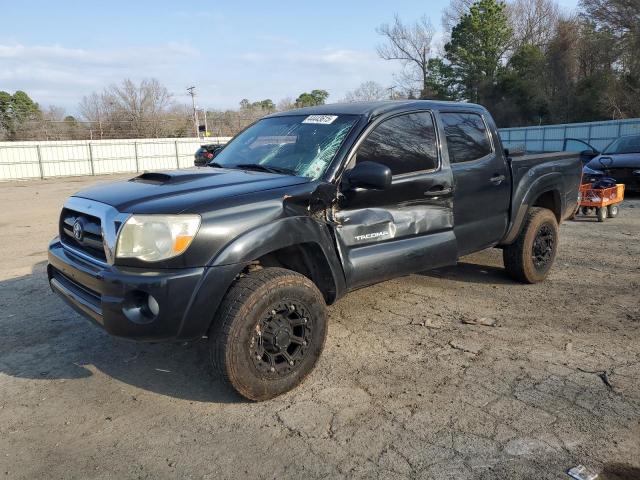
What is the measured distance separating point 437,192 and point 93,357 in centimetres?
295

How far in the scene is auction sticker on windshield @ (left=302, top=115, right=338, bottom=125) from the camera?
153 inches

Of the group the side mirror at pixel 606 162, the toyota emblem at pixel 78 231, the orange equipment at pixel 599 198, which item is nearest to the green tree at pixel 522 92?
the side mirror at pixel 606 162

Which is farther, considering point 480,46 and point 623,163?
point 480,46

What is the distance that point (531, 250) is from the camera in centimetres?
524

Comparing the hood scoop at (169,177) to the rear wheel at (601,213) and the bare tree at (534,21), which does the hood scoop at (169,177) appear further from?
the bare tree at (534,21)

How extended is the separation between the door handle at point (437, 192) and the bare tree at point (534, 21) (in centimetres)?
5222

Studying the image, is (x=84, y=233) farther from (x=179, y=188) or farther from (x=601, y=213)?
(x=601, y=213)

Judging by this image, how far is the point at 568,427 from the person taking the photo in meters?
2.79

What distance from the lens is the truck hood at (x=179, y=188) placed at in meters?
2.93

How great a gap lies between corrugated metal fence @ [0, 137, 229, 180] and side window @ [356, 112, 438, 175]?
31411 millimetres

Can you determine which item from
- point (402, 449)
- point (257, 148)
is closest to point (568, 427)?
point (402, 449)

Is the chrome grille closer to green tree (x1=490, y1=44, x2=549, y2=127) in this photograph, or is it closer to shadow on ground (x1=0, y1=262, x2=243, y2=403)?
shadow on ground (x1=0, y1=262, x2=243, y2=403)

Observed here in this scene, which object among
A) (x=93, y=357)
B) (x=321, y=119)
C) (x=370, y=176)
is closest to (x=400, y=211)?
(x=370, y=176)

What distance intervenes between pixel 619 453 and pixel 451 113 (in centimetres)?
299
